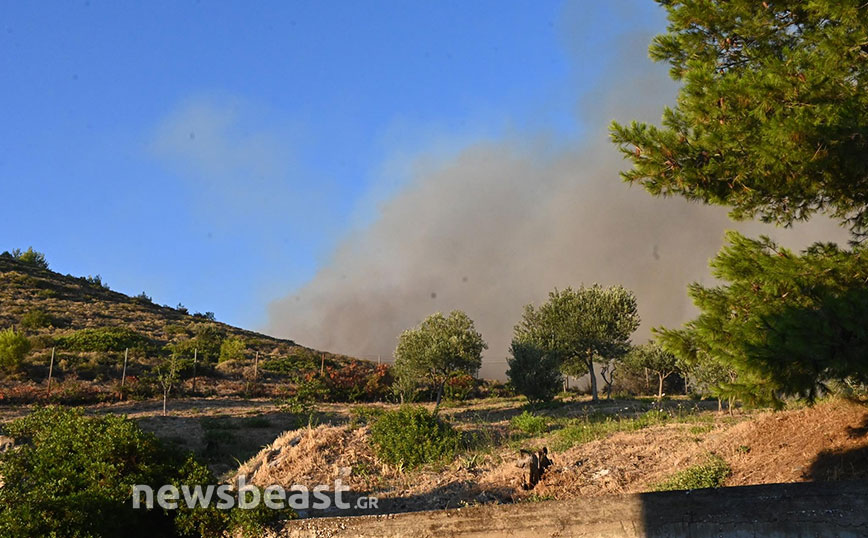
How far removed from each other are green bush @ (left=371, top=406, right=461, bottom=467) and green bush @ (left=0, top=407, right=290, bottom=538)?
6.50 metres

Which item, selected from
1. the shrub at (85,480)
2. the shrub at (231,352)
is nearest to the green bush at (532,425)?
the shrub at (85,480)

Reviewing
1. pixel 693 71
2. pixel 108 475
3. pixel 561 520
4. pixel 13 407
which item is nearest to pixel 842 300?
pixel 693 71

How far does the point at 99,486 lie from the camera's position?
8070 mm

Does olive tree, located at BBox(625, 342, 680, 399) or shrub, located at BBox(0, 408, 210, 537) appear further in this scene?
olive tree, located at BBox(625, 342, 680, 399)

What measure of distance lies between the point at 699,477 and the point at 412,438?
266 inches

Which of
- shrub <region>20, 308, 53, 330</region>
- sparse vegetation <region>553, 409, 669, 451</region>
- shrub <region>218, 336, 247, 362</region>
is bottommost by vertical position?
sparse vegetation <region>553, 409, 669, 451</region>

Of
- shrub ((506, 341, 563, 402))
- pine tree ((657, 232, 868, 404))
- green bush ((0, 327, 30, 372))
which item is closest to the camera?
pine tree ((657, 232, 868, 404))

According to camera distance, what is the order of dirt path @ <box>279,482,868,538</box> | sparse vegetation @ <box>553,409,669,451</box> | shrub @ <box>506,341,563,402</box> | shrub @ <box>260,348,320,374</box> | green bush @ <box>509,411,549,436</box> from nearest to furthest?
1. dirt path @ <box>279,482,868,538</box>
2. sparse vegetation @ <box>553,409,669,451</box>
3. green bush @ <box>509,411,549,436</box>
4. shrub @ <box>506,341,563,402</box>
5. shrub @ <box>260,348,320,374</box>

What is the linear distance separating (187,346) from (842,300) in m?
56.0

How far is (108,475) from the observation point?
8289mm

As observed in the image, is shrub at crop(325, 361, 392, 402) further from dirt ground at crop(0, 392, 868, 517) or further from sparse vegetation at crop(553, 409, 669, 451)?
sparse vegetation at crop(553, 409, 669, 451)

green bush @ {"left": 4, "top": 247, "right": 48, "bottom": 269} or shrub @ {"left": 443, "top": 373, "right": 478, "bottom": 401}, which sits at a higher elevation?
green bush @ {"left": 4, "top": 247, "right": 48, "bottom": 269}

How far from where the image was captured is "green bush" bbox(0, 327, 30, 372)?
4122 centimetres

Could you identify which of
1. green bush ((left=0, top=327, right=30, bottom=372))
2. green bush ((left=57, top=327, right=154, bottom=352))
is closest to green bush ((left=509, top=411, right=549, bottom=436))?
green bush ((left=0, top=327, right=30, bottom=372))
